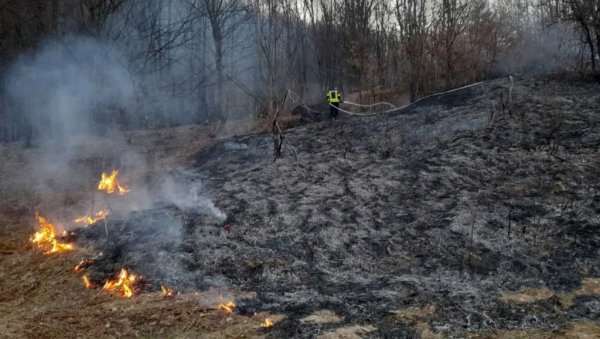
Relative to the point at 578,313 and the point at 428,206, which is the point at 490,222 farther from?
the point at 578,313

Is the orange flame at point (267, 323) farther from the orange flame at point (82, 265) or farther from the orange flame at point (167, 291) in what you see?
the orange flame at point (82, 265)

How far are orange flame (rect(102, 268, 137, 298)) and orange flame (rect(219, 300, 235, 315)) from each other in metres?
1.28

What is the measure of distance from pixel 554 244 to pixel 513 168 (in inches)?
107

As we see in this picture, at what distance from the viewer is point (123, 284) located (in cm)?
562

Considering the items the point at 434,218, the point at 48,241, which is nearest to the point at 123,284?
the point at 48,241

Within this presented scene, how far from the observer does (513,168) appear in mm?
8586

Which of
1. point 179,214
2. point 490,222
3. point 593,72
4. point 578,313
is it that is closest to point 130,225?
point 179,214

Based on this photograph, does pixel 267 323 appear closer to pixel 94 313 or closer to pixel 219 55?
pixel 94 313

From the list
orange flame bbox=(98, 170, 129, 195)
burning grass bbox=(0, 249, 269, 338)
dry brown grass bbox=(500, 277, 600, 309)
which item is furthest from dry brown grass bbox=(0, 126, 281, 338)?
dry brown grass bbox=(500, 277, 600, 309)

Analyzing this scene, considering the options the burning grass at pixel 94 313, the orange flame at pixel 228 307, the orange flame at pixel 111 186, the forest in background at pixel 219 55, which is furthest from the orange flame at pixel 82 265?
the forest in background at pixel 219 55

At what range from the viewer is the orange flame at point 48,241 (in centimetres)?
662

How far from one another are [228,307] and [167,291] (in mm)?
981

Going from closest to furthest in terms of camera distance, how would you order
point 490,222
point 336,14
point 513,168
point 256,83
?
point 490,222 → point 513,168 → point 336,14 → point 256,83

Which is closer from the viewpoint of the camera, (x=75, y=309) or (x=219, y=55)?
(x=75, y=309)
